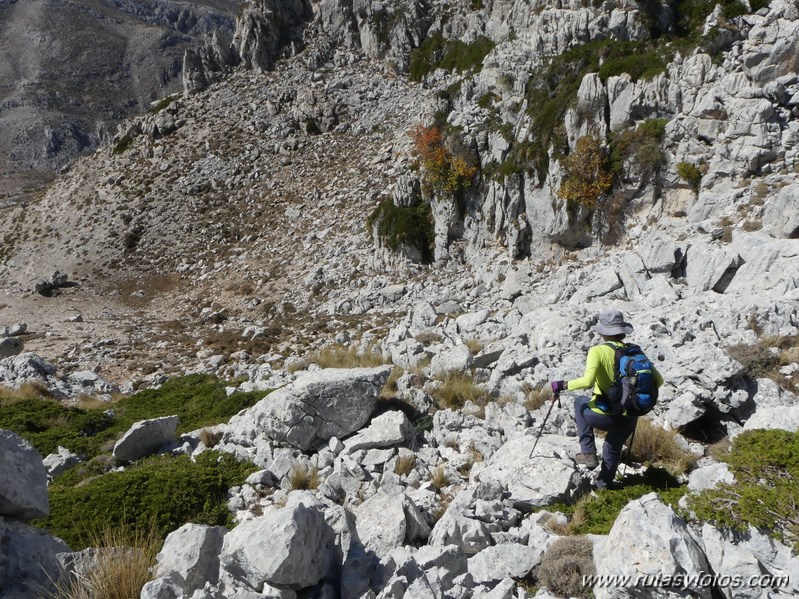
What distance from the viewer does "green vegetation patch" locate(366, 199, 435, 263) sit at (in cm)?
2614

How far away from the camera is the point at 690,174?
17.2 metres

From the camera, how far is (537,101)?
23969 mm

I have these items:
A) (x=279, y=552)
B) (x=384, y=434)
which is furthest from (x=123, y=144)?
(x=279, y=552)

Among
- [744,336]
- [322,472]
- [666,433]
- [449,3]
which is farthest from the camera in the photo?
[449,3]

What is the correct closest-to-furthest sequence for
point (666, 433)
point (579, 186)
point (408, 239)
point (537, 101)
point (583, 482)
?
point (583, 482)
point (666, 433)
point (579, 186)
point (537, 101)
point (408, 239)

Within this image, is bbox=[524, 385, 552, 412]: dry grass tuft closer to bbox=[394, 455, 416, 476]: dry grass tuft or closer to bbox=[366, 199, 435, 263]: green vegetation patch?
bbox=[394, 455, 416, 476]: dry grass tuft

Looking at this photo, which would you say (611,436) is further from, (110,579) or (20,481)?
(20,481)

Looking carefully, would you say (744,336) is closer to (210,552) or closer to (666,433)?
(666,433)

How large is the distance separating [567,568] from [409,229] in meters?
23.0

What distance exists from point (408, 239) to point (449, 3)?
3595 cm

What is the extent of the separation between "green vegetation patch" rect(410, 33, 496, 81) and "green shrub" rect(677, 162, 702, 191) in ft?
75.9

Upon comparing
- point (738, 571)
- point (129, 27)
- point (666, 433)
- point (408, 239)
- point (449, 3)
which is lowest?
point (408, 239)

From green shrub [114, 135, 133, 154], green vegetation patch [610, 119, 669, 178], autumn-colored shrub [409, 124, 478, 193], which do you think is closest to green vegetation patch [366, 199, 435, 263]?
autumn-colored shrub [409, 124, 478, 193]

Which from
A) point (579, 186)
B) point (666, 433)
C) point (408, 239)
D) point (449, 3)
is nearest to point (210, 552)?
point (666, 433)
